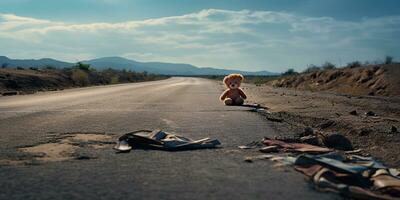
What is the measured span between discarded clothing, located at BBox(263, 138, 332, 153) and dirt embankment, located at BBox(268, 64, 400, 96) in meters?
23.8

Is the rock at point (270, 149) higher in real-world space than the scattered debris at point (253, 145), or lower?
higher

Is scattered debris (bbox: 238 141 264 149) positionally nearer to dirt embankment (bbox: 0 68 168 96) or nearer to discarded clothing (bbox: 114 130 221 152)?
discarded clothing (bbox: 114 130 221 152)

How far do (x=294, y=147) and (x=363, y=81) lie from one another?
1251 inches

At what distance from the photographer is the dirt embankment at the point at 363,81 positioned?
33.3 m

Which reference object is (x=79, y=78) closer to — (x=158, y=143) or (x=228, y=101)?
(x=228, y=101)

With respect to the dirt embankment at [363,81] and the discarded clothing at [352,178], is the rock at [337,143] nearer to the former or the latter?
the discarded clothing at [352,178]

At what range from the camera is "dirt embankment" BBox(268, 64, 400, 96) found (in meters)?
33.3

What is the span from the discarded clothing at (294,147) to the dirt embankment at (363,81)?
23.8 m

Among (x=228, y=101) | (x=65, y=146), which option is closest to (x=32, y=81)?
(x=228, y=101)

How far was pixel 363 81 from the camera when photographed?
126 ft

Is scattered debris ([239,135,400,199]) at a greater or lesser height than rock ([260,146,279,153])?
greater

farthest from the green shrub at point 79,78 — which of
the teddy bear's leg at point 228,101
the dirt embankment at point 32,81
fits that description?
the teddy bear's leg at point 228,101

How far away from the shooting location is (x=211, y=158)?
24.3 ft

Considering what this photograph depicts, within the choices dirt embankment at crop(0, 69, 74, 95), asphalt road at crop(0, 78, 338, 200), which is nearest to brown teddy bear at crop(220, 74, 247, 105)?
asphalt road at crop(0, 78, 338, 200)
